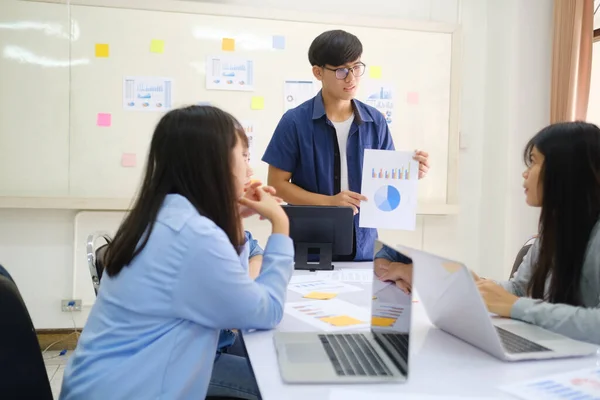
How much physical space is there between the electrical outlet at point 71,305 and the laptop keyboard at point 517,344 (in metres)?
2.77

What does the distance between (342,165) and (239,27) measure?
152 cm

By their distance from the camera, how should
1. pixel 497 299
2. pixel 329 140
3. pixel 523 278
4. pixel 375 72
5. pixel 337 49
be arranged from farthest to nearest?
pixel 375 72
pixel 329 140
pixel 337 49
pixel 523 278
pixel 497 299

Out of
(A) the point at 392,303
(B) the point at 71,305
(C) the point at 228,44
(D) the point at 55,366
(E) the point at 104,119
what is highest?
(C) the point at 228,44

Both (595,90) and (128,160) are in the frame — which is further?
(595,90)

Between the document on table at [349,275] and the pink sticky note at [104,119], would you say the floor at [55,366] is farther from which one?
the document on table at [349,275]

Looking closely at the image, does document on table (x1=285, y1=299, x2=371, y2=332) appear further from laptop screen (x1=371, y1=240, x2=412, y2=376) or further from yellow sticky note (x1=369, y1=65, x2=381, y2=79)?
yellow sticky note (x1=369, y1=65, x2=381, y2=79)

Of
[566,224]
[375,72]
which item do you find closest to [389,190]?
[566,224]

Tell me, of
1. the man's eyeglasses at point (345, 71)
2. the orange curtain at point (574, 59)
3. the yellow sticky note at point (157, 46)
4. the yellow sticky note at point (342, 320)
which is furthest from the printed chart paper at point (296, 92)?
the yellow sticky note at point (342, 320)

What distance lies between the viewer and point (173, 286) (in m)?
1.01

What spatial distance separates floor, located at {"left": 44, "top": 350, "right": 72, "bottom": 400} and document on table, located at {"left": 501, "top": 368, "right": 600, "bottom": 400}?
7.87ft

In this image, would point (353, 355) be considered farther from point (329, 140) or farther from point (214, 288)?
point (329, 140)

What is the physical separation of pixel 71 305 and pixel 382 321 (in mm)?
2669

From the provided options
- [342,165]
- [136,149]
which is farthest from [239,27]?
[342,165]

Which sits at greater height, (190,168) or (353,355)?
(190,168)
